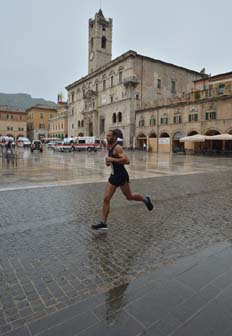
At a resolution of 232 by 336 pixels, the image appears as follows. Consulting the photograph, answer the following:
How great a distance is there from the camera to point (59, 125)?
261 feet

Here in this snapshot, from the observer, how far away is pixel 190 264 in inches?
129

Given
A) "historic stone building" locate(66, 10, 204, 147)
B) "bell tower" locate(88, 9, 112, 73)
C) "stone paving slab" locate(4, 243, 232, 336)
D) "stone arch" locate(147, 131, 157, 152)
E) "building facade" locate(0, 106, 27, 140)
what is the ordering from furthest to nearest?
"building facade" locate(0, 106, 27, 140) < "bell tower" locate(88, 9, 112, 73) < "historic stone building" locate(66, 10, 204, 147) < "stone arch" locate(147, 131, 157, 152) < "stone paving slab" locate(4, 243, 232, 336)

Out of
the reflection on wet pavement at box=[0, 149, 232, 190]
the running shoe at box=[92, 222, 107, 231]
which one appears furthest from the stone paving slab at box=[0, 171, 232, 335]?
the reflection on wet pavement at box=[0, 149, 232, 190]

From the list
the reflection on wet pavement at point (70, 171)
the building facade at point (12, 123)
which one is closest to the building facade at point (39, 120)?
the building facade at point (12, 123)

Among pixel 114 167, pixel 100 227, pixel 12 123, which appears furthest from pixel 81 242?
pixel 12 123

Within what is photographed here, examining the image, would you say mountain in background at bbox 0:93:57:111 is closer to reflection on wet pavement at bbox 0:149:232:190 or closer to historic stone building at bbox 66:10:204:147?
historic stone building at bbox 66:10:204:147

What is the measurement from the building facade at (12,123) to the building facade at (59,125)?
31.2 ft

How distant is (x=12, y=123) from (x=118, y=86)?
5088 centimetres

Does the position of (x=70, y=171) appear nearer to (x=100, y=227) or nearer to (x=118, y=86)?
(x=100, y=227)

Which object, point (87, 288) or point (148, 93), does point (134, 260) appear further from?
point (148, 93)

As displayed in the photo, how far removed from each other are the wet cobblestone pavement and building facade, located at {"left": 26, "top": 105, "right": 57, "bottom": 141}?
88089 millimetres

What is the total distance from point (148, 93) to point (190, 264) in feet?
160

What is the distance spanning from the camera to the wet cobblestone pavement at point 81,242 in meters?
2.60

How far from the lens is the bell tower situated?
59969 millimetres
